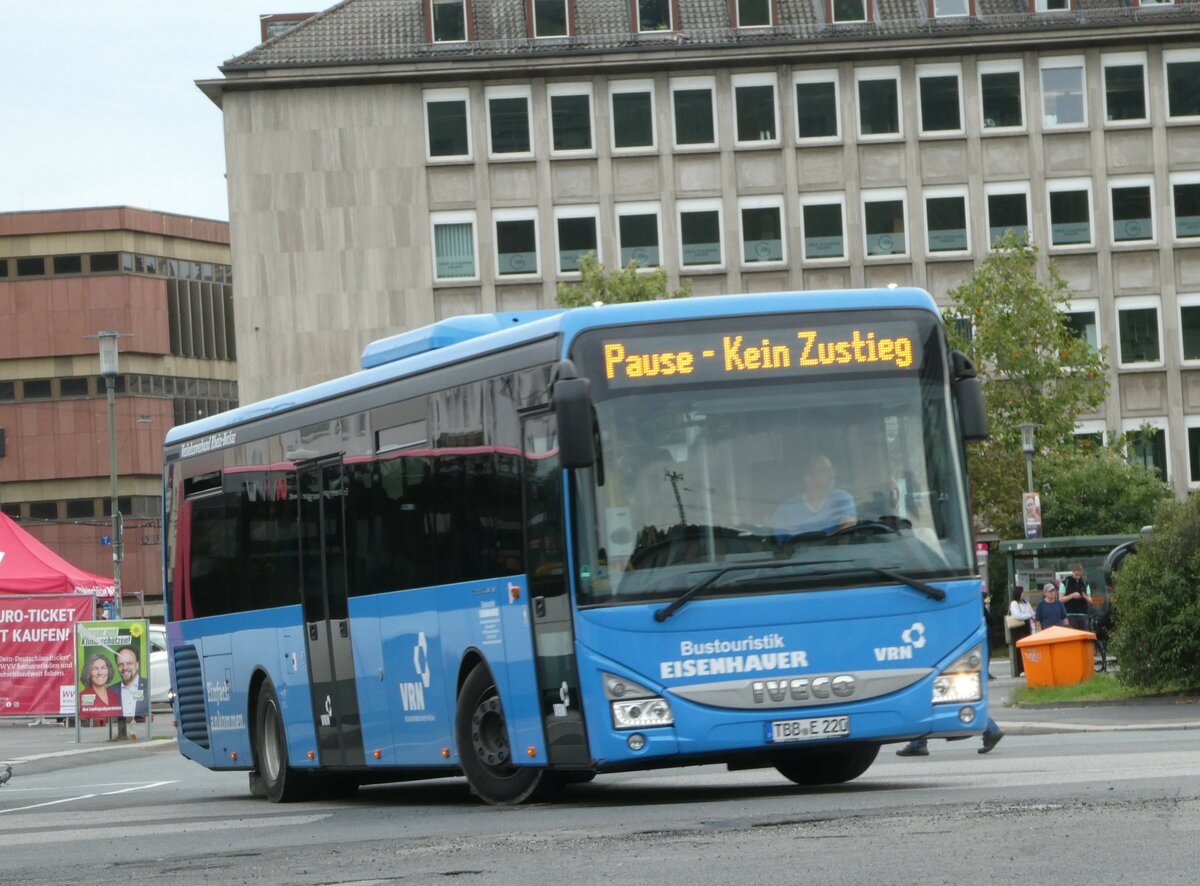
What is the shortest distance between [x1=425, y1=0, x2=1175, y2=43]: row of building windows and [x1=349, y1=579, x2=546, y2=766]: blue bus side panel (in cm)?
5456

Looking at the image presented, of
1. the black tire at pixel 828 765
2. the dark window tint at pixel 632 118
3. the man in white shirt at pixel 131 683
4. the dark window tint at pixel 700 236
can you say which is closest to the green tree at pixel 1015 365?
the dark window tint at pixel 700 236

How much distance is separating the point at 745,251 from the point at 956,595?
182ft

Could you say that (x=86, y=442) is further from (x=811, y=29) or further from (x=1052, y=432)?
(x=1052, y=432)

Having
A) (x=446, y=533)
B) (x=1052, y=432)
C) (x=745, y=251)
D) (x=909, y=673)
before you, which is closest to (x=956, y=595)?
(x=909, y=673)

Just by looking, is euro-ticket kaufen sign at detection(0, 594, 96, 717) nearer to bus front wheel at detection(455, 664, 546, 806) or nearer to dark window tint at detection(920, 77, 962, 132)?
bus front wheel at detection(455, 664, 546, 806)

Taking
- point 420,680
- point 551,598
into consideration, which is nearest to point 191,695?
point 420,680

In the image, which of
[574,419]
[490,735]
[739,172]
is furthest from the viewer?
[739,172]

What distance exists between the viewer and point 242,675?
19844 mm

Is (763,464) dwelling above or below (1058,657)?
above

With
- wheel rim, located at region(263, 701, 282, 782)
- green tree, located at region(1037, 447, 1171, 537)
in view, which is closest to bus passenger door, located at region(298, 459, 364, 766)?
wheel rim, located at region(263, 701, 282, 782)

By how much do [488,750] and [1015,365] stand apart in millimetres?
44082

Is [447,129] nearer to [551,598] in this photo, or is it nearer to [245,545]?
[245,545]

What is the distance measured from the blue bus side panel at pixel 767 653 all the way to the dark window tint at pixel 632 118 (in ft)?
185

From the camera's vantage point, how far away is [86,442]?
3762 inches
